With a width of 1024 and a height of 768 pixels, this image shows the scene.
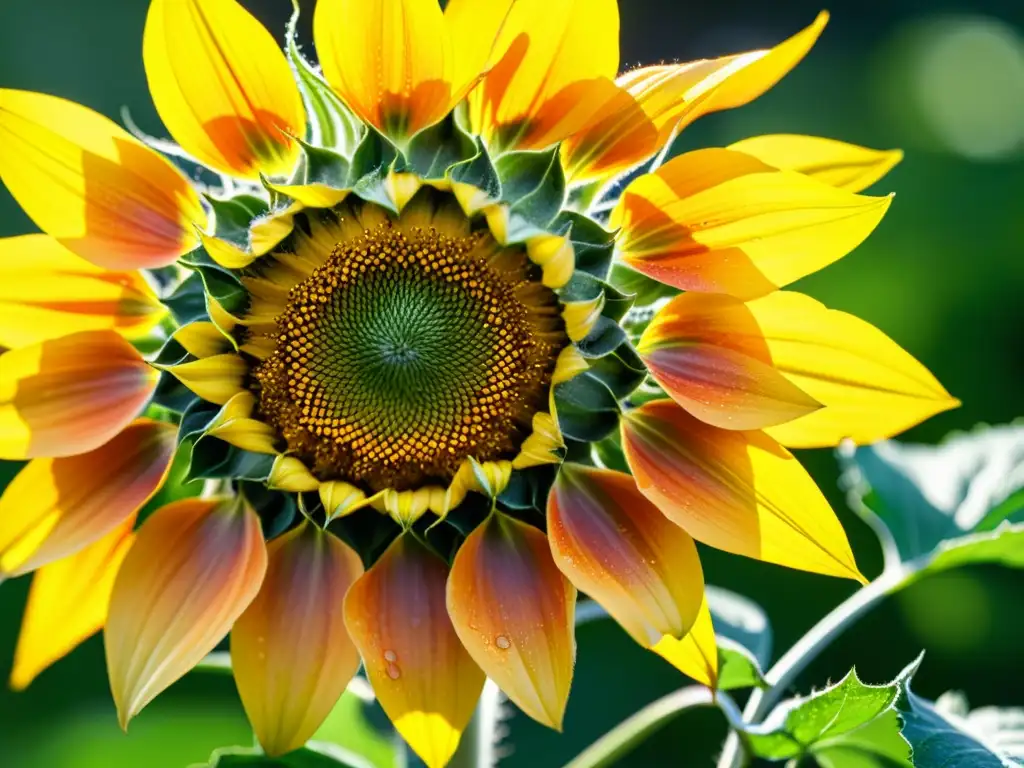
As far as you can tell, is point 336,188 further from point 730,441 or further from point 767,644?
point 767,644

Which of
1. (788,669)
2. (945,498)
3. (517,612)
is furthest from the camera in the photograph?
(945,498)

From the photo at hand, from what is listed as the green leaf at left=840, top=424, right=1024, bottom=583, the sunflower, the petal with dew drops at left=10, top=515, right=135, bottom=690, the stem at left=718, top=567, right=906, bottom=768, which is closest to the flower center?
the sunflower

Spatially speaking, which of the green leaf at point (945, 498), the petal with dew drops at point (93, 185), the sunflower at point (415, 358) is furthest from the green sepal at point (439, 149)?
the green leaf at point (945, 498)

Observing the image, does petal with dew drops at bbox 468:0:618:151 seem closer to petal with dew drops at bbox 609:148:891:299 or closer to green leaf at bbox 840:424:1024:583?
petal with dew drops at bbox 609:148:891:299

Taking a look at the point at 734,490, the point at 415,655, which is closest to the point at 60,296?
the point at 415,655

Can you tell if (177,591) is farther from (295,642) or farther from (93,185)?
(93,185)

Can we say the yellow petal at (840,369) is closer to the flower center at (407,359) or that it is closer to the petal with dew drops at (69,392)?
the flower center at (407,359)
